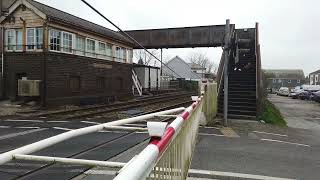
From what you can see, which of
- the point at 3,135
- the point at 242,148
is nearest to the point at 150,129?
the point at 242,148

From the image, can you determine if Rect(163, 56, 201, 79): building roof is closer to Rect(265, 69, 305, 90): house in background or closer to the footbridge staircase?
Rect(265, 69, 305, 90): house in background

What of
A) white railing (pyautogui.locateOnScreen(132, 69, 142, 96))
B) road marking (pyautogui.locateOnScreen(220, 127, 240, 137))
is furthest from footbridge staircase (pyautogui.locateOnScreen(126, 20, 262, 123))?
white railing (pyautogui.locateOnScreen(132, 69, 142, 96))

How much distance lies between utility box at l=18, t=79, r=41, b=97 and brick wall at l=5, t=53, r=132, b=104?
738 millimetres

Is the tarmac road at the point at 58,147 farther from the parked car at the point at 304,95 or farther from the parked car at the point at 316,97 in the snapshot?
the parked car at the point at 304,95

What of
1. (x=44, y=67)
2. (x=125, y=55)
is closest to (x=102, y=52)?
(x=125, y=55)

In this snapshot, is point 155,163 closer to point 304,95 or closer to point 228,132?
point 228,132

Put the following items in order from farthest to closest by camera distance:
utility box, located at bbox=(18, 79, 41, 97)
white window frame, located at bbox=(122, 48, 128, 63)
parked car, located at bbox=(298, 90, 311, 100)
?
parked car, located at bbox=(298, 90, 311, 100) < white window frame, located at bbox=(122, 48, 128, 63) < utility box, located at bbox=(18, 79, 41, 97)

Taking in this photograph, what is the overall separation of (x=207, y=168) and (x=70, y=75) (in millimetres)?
21632

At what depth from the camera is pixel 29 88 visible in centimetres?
2527

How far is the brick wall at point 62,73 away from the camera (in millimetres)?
26500

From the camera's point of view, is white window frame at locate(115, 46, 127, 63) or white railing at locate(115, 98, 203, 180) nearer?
white railing at locate(115, 98, 203, 180)

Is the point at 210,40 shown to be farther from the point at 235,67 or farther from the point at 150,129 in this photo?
the point at 150,129

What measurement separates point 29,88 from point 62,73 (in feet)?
9.65

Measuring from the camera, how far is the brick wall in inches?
1043
